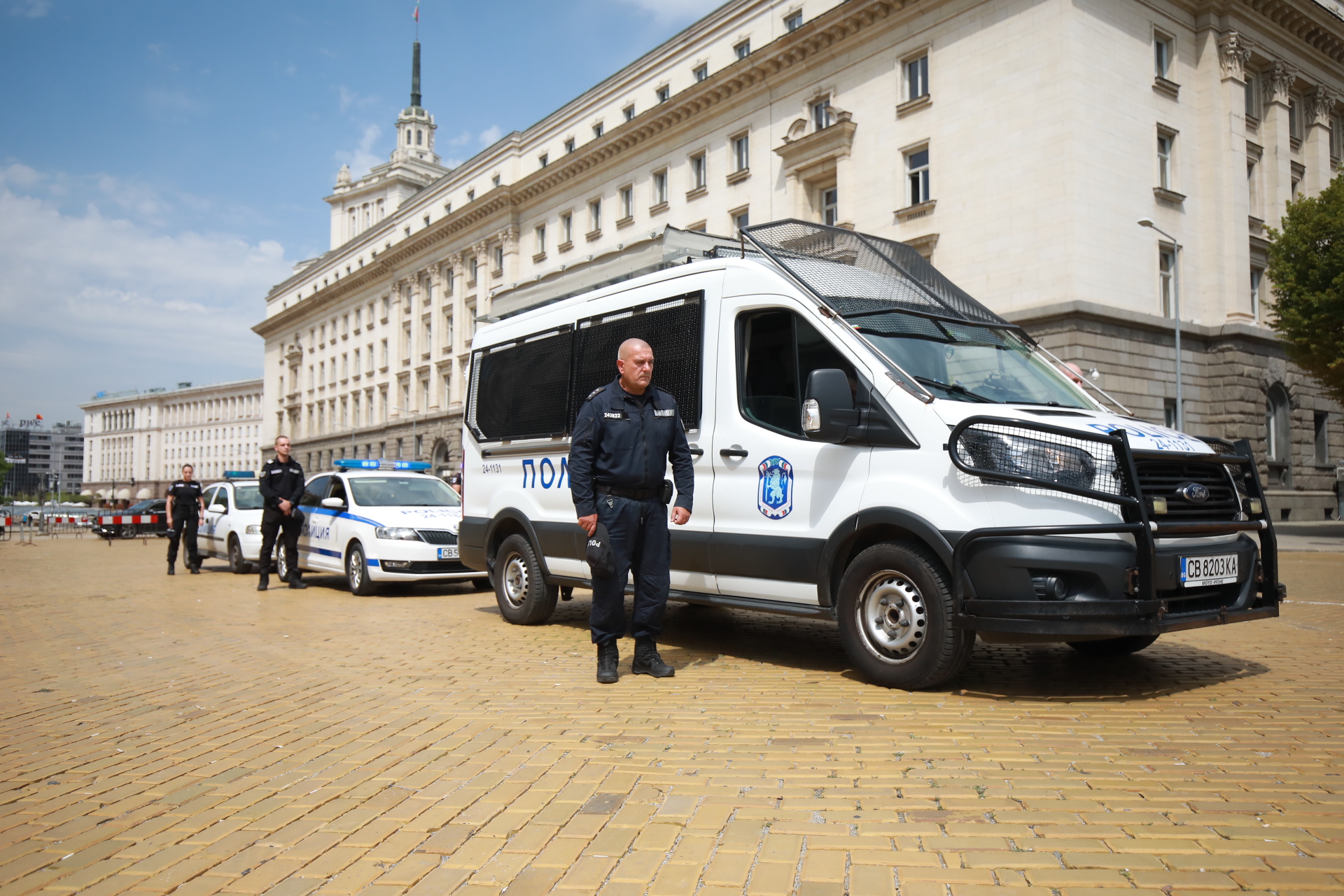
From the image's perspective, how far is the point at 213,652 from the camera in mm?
7238

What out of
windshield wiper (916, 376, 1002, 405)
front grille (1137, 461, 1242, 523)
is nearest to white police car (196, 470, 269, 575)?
windshield wiper (916, 376, 1002, 405)

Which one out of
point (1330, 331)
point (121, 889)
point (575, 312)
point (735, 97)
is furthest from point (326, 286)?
point (121, 889)

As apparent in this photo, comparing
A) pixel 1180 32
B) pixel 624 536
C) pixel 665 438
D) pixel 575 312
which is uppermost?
pixel 1180 32

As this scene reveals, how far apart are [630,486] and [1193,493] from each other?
9.99ft

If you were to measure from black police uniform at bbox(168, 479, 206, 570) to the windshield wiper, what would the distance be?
1426 centimetres

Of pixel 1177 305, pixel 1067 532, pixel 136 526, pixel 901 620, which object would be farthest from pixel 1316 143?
pixel 136 526

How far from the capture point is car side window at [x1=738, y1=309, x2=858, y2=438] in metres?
5.95

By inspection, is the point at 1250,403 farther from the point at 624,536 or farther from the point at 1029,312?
the point at 624,536

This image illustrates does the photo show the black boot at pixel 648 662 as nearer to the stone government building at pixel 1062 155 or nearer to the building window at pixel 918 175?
the stone government building at pixel 1062 155

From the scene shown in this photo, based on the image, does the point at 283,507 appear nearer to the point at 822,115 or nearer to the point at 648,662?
the point at 648,662

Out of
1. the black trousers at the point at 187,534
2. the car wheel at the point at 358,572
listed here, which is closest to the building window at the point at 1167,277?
the car wheel at the point at 358,572

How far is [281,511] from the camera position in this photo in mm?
13023

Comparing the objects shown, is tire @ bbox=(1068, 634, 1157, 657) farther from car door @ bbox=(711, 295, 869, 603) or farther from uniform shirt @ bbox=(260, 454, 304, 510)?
uniform shirt @ bbox=(260, 454, 304, 510)

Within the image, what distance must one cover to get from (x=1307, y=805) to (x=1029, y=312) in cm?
2546
